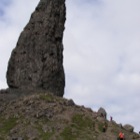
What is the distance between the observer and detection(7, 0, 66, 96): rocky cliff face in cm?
14538

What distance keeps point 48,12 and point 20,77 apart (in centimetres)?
2337

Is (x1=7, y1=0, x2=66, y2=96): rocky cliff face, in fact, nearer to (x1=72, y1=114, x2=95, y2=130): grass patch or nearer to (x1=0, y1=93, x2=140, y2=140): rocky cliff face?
(x1=0, y1=93, x2=140, y2=140): rocky cliff face

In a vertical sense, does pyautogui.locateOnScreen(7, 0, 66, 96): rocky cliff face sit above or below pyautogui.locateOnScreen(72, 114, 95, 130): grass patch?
above

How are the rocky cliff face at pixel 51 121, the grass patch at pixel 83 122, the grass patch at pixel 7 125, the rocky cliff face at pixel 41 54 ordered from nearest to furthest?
1. the rocky cliff face at pixel 51 121
2. the grass patch at pixel 7 125
3. the grass patch at pixel 83 122
4. the rocky cliff face at pixel 41 54

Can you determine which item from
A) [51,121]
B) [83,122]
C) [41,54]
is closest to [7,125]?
[51,121]

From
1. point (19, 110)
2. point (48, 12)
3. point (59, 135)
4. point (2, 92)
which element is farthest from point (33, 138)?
point (48, 12)

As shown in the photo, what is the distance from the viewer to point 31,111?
124 m

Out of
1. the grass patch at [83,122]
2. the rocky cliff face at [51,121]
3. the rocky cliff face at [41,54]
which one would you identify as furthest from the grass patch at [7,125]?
the rocky cliff face at [41,54]

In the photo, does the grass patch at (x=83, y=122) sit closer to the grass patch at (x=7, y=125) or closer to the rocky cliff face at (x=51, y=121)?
the rocky cliff face at (x=51, y=121)

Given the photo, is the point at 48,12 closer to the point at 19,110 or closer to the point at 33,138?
the point at 19,110

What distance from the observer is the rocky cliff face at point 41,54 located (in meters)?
145

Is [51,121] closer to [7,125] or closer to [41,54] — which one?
[7,125]

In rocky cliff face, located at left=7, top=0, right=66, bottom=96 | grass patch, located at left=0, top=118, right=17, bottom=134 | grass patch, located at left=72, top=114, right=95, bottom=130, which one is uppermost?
rocky cliff face, located at left=7, top=0, right=66, bottom=96

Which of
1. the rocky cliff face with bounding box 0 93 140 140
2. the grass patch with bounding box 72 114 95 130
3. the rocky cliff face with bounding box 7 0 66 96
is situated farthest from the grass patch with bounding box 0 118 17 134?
the rocky cliff face with bounding box 7 0 66 96
